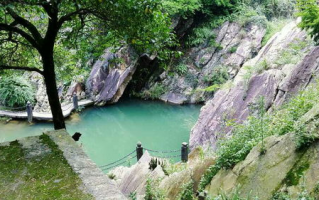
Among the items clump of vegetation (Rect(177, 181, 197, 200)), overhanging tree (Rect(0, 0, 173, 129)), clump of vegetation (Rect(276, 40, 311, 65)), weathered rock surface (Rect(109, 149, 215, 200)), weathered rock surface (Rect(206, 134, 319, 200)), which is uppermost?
overhanging tree (Rect(0, 0, 173, 129))

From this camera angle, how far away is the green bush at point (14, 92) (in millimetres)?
13961

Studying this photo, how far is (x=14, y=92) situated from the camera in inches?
553

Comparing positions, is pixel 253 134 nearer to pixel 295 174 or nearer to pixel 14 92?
pixel 295 174

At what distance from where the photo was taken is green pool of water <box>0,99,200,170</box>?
36.6ft

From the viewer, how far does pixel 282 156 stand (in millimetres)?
2973

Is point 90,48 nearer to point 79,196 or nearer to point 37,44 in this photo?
point 37,44

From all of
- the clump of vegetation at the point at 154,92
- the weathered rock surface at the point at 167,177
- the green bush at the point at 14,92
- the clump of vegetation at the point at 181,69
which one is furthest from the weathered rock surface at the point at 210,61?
the weathered rock surface at the point at 167,177

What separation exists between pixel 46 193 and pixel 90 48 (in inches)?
114

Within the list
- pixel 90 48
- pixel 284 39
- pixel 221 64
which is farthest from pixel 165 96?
pixel 90 48

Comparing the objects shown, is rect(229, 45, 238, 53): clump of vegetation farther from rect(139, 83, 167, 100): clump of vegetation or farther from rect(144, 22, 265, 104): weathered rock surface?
rect(139, 83, 167, 100): clump of vegetation

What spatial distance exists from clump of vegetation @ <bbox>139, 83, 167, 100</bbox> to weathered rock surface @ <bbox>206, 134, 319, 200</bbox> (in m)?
13.4

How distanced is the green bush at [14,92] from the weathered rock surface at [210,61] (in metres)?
7.13

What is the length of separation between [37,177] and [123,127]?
10.8m

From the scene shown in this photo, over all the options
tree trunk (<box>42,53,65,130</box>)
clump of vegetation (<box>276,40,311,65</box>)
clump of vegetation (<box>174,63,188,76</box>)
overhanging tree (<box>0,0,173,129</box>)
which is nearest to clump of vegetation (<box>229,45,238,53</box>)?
clump of vegetation (<box>174,63,188,76</box>)
